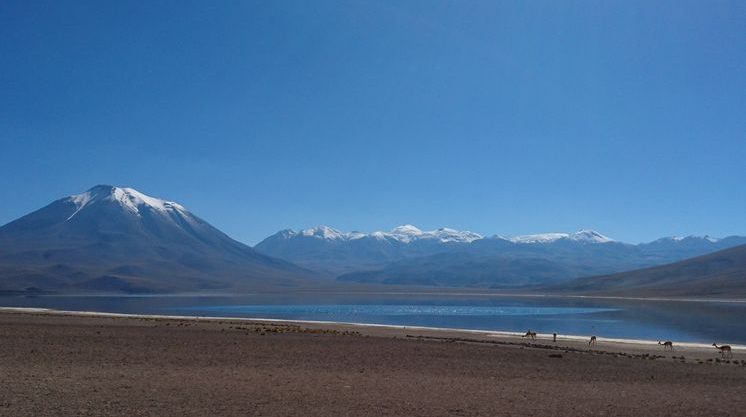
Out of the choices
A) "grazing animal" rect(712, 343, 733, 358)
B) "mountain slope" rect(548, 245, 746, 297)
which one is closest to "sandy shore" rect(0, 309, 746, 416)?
"grazing animal" rect(712, 343, 733, 358)

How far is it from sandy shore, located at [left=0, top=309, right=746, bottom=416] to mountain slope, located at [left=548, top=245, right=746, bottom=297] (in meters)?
123

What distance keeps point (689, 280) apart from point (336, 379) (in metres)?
174

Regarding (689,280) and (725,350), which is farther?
(689,280)

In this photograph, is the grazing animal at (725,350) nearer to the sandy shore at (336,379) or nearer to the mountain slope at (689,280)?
the sandy shore at (336,379)

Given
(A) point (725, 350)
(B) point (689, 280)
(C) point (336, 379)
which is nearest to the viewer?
(C) point (336, 379)

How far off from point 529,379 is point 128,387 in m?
10.7

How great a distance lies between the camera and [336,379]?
697 inches

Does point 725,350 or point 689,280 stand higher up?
point 689,280

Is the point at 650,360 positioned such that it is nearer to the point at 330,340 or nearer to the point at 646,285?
the point at 330,340

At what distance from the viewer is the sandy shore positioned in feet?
44.5

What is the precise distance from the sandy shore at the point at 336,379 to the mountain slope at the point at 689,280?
123 meters

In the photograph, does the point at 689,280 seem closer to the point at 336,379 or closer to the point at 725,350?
the point at 725,350

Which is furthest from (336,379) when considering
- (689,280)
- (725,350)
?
(689,280)

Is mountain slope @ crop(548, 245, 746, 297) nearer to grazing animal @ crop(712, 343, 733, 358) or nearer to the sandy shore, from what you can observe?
grazing animal @ crop(712, 343, 733, 358)
